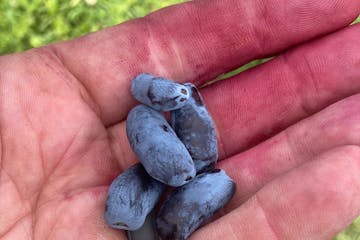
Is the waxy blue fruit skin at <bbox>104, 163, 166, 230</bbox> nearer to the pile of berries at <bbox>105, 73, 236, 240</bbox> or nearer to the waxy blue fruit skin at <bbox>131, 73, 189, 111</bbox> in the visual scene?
the pile of berries at <bbox>105, 73, 236, 240</bbox>

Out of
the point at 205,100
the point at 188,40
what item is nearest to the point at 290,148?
the point at 205,100

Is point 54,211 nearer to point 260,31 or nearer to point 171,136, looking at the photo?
point 171,136

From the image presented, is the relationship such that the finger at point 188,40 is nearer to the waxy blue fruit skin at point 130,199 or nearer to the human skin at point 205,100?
the human skin at point 205,100

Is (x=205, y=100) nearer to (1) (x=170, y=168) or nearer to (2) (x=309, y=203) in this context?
(1) (x=170, y=168)

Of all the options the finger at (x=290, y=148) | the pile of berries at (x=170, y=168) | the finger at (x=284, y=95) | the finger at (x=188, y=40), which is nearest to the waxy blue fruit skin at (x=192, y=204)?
the pile of berries at (x=170, y=168)

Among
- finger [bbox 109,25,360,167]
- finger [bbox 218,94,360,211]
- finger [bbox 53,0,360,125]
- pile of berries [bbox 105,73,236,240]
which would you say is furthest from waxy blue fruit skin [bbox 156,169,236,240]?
finger [bbox 53,0,360,125]
